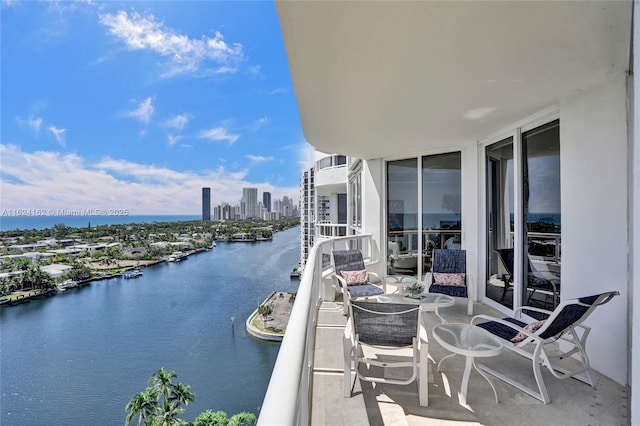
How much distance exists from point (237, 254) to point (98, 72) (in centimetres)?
3021

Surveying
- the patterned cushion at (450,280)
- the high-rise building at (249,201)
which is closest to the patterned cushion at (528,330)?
the patterned cushion at (450,280)

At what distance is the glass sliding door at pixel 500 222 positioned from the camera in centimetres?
442

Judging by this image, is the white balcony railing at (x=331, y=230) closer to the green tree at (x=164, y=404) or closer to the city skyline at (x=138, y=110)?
the city skyline at (x=138, y=110)

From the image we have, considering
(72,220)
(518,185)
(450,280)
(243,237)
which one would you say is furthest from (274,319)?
(72,220)

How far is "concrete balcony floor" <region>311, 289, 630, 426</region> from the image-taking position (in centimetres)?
222

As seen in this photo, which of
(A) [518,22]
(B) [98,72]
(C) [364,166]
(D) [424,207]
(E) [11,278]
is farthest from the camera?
(B) [98,72]

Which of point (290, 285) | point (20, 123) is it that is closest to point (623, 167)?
point (290, 285)

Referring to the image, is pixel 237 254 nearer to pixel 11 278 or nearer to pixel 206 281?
pixel 206 281

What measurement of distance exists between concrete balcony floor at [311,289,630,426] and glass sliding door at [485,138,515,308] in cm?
161

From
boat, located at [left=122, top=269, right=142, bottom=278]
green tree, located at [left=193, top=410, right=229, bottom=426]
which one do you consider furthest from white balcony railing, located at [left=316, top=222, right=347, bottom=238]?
boat, located at [left=122, top=269, right=142, bottom=278]

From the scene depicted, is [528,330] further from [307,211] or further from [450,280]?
[307,211]

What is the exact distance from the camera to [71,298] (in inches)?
1224

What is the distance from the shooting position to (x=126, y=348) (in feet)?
83.1

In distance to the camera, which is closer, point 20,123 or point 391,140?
point 391,140
